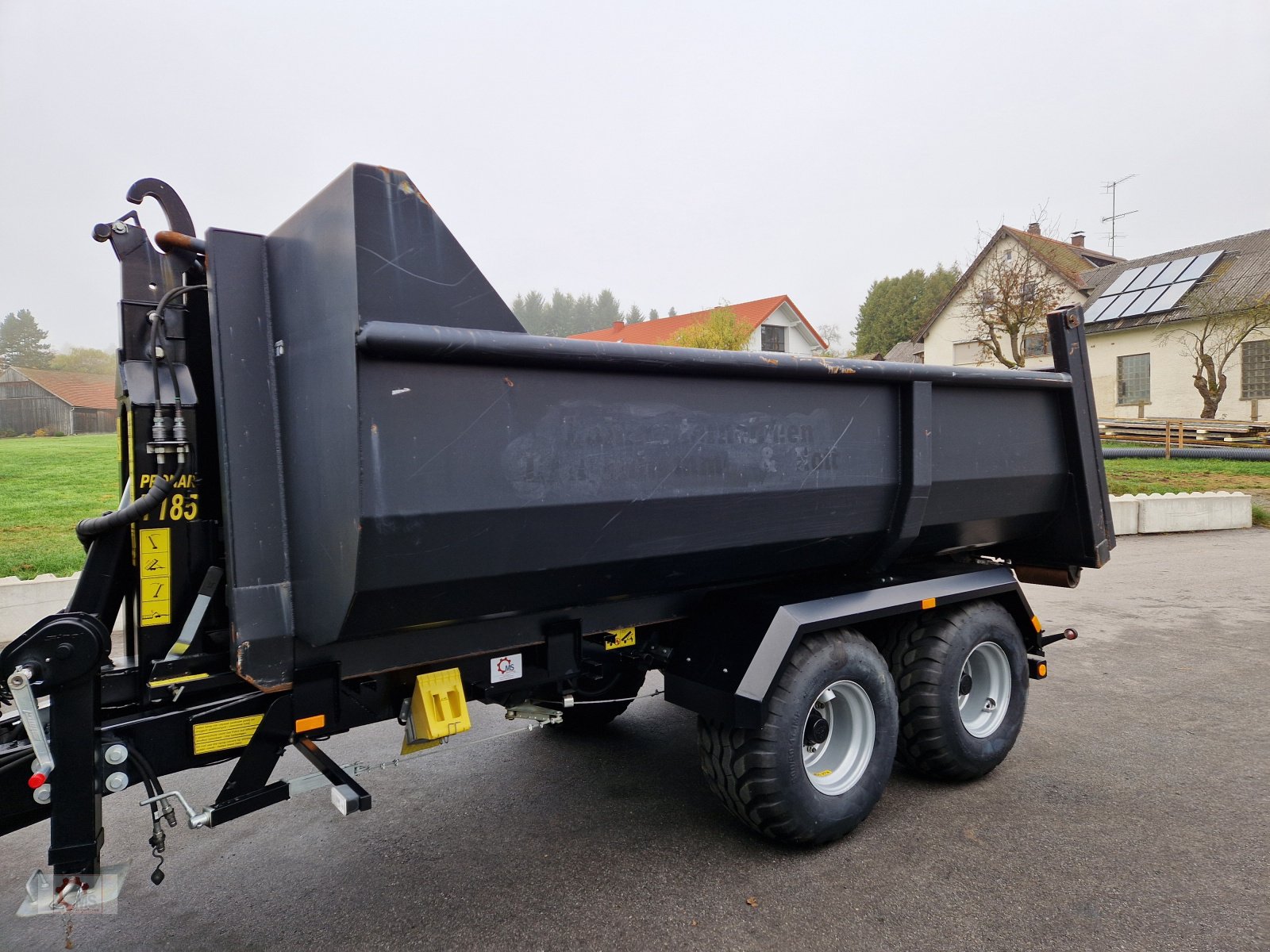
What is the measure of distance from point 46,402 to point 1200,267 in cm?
3247

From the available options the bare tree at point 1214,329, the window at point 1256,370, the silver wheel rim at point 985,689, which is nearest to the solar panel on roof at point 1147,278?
the bare tree at point 1214,329

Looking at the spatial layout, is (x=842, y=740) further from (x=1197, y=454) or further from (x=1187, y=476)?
(x=1197, y=454)

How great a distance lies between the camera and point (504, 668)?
2951mm

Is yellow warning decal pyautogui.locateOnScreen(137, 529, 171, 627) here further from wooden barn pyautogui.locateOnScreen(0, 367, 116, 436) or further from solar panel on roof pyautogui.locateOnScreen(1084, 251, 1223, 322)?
solar panel on roof pyautogui.locateOnScreen(1084, 251, 1223, 322)

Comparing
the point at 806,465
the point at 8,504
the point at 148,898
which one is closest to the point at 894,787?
the point at 806,465

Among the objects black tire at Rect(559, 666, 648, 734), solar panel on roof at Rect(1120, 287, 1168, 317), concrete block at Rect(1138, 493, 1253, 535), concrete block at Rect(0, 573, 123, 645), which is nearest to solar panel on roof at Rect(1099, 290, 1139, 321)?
solar panel on roof at Rect(1120, 287, 1168, 317)

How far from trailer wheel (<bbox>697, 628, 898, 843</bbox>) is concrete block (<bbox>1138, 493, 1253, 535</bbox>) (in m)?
11.8

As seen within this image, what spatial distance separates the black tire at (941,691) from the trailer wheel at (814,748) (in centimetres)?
26

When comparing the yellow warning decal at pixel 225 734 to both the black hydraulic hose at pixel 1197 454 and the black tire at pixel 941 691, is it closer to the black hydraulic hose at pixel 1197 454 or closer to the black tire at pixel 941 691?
the black tire at pixel 941 691

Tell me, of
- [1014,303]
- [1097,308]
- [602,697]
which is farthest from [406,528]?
[1097,308]

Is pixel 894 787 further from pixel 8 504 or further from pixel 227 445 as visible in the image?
pixel 8 504

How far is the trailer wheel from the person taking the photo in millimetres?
3197

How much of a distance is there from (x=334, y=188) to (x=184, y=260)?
2.32ft

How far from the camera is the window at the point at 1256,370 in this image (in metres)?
25.1
